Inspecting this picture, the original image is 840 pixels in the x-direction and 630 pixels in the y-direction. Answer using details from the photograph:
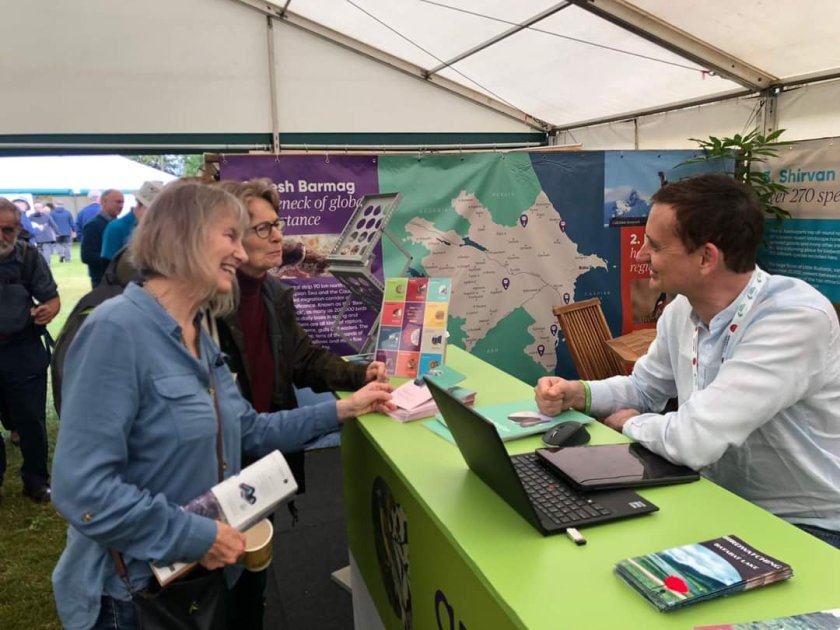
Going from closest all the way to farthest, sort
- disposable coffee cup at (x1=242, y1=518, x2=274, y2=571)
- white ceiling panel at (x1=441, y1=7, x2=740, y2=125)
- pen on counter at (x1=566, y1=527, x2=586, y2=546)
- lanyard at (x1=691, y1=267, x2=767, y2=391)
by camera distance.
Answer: pen on counter at (x1=566, y1=527, x2=586, y2=546), disposable coffee cup at (x1=242, y1=518, x2=274, y2=571), lanyard at (x1=691, y1=267, x2=767, y2=391), white ceiling panel at (x1=441, y1=7, x2=740, y2=125)

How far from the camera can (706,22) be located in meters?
3.62

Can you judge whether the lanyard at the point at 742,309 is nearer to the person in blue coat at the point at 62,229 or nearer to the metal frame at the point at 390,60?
the metal frame at the point at 390,60

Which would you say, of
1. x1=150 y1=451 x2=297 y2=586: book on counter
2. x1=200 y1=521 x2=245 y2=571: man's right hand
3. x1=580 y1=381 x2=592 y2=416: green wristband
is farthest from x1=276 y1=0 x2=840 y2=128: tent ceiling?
x1=200 y1=521 x2=245 y2=571: man's right hand

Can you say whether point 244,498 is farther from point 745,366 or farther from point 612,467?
point 745,366

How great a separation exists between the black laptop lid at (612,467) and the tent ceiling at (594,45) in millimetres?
3052

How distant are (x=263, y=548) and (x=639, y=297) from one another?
3419mm

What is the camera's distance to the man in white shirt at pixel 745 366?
1.25 meters

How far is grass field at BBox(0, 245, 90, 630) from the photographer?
2.32m

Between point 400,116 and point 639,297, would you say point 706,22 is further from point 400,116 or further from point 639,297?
point 400,116

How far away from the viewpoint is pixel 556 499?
114 centimetres

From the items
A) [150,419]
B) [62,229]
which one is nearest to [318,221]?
[150,419]

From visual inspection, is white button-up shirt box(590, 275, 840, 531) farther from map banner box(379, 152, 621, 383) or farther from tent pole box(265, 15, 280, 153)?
tent pole box(265, 15, 280, 153)

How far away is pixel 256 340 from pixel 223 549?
0.78 metres

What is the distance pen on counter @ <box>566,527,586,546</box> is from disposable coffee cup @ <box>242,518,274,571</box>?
0.64m
